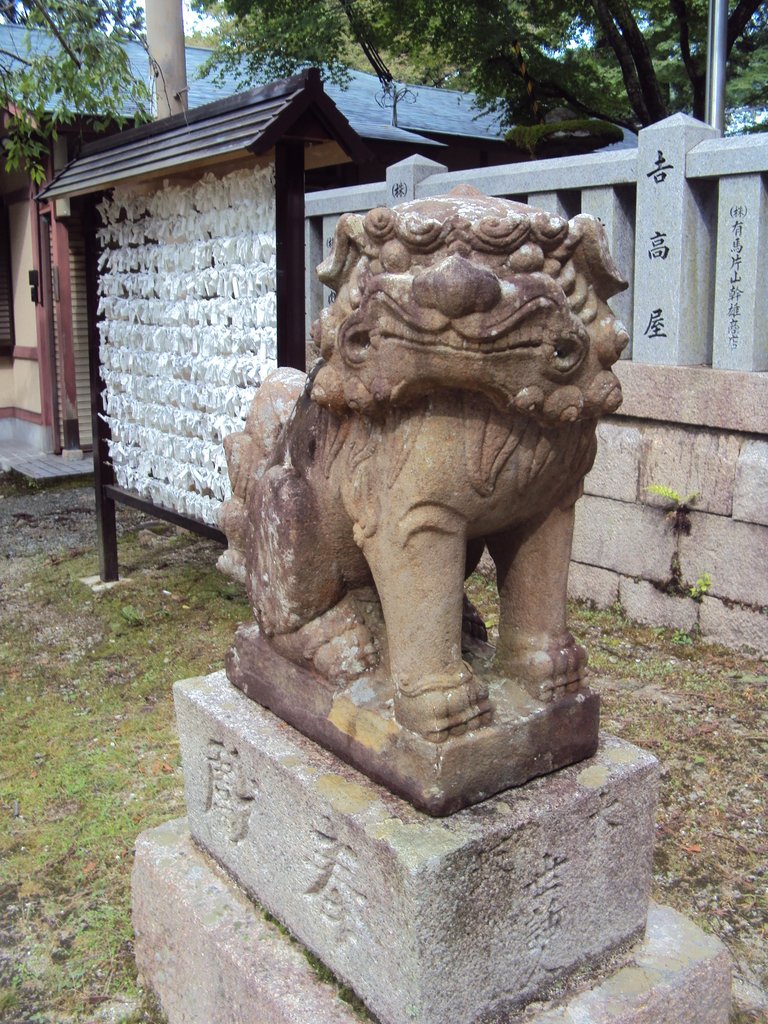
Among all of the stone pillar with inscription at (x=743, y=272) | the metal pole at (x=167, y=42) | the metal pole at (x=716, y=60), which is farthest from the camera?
the metal pole at (x=716, y=60)

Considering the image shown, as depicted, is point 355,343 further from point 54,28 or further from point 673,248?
point 54,28

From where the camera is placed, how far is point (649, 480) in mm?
4910

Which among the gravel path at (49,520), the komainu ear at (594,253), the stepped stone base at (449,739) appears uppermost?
the komainu ear at (594,253)

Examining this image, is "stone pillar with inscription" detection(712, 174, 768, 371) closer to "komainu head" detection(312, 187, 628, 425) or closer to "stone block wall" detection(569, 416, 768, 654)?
"stone block wall" detection(569, 416, 768, 654)

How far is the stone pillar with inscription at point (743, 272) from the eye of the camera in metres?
4.32

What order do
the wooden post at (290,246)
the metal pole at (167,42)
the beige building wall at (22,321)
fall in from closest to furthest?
the wooden post at (290,246)
the metal pole at (167,42)
the beige building wall at (22,321)

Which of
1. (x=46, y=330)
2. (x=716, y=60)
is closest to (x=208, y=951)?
(x=716, y=60)

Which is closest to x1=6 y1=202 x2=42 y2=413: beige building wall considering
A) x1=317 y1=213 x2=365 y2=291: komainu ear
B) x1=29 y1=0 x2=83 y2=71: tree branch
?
x1=29 y1=0 x2=83 y2=71: tree branch

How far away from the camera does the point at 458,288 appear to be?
157 cm

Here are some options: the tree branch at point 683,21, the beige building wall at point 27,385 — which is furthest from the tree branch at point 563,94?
the beige building wall at point 27,385

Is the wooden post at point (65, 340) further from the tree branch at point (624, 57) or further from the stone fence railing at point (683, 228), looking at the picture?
the tree branch at point (624, 57)

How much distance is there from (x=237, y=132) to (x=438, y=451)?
2512mm

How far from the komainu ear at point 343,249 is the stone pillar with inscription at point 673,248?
10.4 ft

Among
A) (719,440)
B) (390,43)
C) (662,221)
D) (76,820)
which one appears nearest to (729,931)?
(76,820)
